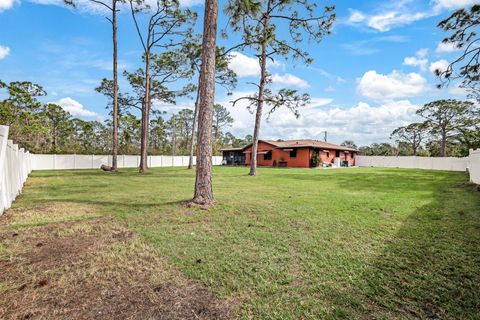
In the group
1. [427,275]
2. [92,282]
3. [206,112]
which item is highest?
[206,112]

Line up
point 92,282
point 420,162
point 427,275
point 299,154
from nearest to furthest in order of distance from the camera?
point 92,282
point 427,275
point 299,154
point 420,162

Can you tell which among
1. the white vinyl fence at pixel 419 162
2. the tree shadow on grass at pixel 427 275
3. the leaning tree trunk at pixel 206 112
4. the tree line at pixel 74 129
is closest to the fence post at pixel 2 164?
the leaning tree trunk at pixel 206 112

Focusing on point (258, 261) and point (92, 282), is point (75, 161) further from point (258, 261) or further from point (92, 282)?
point (258, 261)

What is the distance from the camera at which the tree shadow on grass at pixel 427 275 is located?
2.11m

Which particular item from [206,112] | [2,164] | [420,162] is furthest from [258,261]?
[420,162]

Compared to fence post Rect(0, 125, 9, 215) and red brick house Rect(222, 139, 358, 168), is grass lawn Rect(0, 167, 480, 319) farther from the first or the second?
red brick house Rect(222, 139, 358, 168)

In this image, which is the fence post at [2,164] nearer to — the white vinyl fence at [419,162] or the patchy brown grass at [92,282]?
the patchy brown grass at [92,282]

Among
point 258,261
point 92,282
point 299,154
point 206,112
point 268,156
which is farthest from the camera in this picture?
point 268,156

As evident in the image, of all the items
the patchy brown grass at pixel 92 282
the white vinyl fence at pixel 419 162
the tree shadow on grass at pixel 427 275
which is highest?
the white vinyl fence at pixel 419 162

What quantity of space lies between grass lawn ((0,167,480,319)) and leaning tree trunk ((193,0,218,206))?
595 millimetres

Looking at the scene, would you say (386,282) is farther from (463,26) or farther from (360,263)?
(463,26)

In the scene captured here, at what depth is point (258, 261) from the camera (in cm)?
304

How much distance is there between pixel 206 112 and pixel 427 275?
477 centimetres

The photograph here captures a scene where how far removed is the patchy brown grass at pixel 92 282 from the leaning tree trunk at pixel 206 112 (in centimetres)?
221
